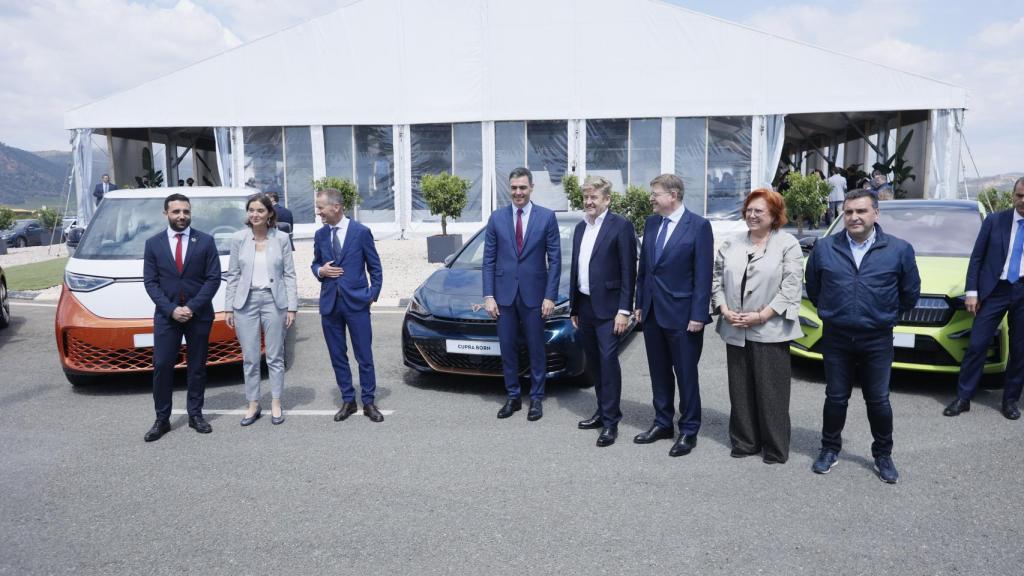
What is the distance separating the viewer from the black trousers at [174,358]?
16.6ft

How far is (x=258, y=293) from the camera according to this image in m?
5.30

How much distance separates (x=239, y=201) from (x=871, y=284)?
607cm

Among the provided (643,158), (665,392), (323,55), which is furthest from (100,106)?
(665,392)

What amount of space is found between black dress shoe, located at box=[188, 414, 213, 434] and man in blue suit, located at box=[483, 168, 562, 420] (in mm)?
2182

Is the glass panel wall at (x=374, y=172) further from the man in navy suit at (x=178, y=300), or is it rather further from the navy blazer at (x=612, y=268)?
the navy blazer at (x=612, y=268)

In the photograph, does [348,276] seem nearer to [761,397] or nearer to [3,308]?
[761,397]

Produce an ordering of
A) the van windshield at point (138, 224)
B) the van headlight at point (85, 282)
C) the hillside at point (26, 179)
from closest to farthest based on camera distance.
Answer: the van headlight at point (85, 282) → the van windshield at point (138, 224) → the hillside at point (26, 179)

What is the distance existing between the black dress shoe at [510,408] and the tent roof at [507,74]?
46.7 ft

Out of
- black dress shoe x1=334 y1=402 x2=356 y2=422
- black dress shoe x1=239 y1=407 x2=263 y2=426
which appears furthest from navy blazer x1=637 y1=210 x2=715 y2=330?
black dress shoe x1=239 y1=407 x2=263 y2=426

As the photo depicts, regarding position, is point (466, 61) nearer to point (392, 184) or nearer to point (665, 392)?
point (392, 184)

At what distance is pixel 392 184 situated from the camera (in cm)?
1967

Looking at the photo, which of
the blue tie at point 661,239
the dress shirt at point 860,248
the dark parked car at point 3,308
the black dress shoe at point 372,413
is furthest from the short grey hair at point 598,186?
the dark parked car at point 3,308

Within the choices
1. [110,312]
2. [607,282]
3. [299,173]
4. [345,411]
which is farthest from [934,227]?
[299,173]

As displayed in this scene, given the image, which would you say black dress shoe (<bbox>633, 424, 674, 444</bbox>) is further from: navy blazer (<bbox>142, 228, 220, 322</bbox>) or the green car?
navy blazer (<bbox>142, 228, 220, 322</bbox>)
